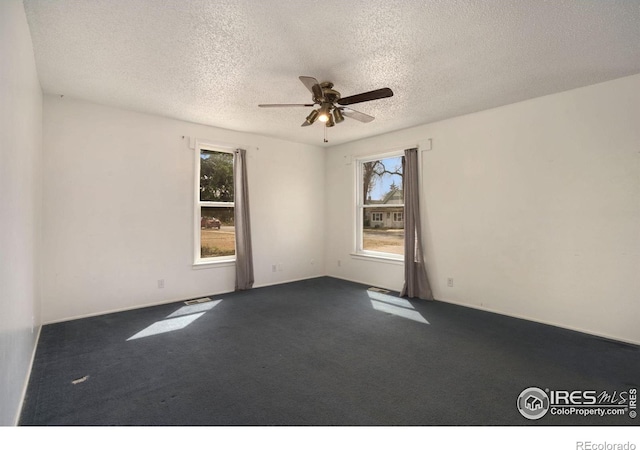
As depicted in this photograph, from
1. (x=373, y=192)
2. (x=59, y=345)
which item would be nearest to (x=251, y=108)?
(x=373, y=192)

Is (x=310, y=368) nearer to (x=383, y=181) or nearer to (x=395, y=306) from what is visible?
(x=395, y=306)

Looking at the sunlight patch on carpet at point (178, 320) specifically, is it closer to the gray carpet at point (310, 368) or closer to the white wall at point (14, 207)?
the gray carpet at point (310, 368)

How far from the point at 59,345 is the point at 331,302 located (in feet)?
9.78

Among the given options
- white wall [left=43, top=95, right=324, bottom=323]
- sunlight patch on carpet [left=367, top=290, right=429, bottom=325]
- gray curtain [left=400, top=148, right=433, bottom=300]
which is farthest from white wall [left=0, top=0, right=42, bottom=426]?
gray curtain [left=400, top=148, right=433, bottom=300]

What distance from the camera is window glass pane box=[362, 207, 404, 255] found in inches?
199

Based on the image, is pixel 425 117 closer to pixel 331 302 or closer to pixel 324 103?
pixel 324 103

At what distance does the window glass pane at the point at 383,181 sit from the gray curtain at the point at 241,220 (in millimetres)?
2160

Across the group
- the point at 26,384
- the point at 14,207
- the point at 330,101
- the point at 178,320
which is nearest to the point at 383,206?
the point at 330,101

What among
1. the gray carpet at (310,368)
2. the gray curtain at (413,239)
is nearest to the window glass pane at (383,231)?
the gray curtain at (413,239)

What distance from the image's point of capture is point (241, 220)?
192 inches

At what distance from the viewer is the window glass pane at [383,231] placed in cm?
505

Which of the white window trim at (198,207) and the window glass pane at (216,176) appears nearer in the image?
the white window trim at (198,207)

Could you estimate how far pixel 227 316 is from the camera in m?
3.70

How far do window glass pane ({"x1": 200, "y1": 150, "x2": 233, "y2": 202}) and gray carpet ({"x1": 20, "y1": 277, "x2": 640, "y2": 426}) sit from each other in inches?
72.2
